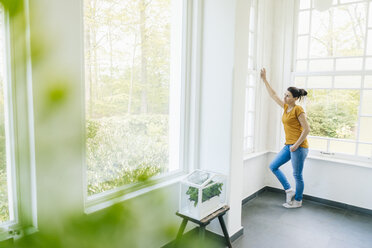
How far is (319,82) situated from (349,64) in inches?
15.4

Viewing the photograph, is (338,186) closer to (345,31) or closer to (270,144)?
(270,144)

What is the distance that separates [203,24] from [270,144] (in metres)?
2.21

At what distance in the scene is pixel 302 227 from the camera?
9.63 feet

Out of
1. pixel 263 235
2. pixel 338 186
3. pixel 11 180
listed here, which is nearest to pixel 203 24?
pixel 11 180

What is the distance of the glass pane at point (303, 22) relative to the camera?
3638mm

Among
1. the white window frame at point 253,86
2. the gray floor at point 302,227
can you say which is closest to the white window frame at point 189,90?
the gray floor at point 302,227

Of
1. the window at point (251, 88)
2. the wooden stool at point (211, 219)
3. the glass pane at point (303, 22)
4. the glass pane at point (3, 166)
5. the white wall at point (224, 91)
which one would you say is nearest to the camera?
the glass pane at point (3, 166)

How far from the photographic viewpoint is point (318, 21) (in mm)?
3564

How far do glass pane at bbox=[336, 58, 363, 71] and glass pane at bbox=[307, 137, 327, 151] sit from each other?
0.95 m

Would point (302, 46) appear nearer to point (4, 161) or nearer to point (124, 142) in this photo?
point (124, 142)

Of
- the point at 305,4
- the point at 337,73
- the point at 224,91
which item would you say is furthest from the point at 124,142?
the point at 305,4

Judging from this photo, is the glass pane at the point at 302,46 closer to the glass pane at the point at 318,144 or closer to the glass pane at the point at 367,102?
the glass pane at the point at 367,102

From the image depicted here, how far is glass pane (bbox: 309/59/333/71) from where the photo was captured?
3.53m

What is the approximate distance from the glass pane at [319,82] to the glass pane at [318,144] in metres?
0.71
